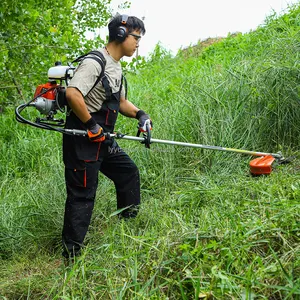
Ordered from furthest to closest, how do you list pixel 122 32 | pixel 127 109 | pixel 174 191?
pixel 174 191
pixel 127 109
pixel 122 32

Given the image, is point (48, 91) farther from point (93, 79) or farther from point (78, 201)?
point (78, 201)

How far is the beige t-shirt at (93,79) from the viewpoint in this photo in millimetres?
3617

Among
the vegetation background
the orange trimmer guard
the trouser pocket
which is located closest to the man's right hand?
the trouser pocket

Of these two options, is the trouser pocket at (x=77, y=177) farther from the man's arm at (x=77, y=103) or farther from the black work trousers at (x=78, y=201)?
the man's arm at (x=77, y=103)

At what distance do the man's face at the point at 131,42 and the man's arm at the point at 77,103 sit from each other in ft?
1.96

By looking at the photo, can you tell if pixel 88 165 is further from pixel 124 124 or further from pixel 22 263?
pixel 124 124

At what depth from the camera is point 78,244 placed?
3.89m

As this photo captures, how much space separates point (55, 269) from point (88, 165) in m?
0.85

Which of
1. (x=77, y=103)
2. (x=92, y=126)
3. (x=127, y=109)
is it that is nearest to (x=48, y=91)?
(x=77, y=103)

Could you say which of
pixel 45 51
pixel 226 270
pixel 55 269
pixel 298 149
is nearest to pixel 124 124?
pixel 45 51

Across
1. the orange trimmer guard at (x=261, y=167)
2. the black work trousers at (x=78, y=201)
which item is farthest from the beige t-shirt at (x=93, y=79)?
the orange trimmer guard at (x=261, y=167)

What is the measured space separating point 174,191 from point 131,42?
4.95 feet

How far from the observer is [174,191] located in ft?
15.1

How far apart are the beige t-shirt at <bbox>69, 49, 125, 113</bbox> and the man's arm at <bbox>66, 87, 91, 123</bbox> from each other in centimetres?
3
